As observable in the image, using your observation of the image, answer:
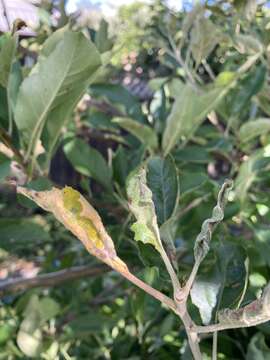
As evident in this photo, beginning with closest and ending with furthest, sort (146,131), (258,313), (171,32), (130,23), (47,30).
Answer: (258,313) → (146,131) → (47,30) → (171,32) → (130,23)

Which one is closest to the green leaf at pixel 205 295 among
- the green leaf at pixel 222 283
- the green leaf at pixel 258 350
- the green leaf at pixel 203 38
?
the green leaf at pixel 222 283

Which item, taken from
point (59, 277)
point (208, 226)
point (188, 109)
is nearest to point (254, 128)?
point (188, 109)

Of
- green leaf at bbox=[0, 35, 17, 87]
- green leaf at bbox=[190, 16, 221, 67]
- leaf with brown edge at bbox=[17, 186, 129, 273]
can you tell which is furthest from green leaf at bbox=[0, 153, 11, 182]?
green leaf at bbox=[190, 16, 221, 67]

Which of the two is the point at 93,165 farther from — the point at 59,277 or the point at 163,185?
the point at 163,185

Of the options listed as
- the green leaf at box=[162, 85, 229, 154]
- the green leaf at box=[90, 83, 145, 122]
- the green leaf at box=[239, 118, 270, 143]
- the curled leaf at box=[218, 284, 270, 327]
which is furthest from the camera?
the green leaf at box=[90, 83, 145, 122]

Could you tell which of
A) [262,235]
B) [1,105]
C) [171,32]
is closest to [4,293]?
[1,105]

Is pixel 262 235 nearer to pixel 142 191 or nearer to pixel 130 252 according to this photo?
pixel 130 252

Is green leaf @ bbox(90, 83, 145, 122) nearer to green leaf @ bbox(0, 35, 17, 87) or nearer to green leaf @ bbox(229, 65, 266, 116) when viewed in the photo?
green leaf @ bbox(229, 65, 266, 116)
